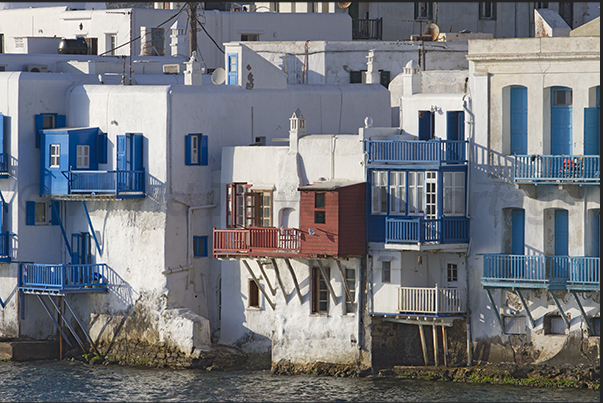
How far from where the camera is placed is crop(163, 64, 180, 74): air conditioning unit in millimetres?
69062

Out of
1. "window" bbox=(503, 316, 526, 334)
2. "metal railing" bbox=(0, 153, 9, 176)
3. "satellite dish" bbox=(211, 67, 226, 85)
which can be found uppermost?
"satellite dish" bbox=(211, 67, 226, 85)

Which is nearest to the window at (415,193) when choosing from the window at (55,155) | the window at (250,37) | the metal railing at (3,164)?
the window at (55,155)

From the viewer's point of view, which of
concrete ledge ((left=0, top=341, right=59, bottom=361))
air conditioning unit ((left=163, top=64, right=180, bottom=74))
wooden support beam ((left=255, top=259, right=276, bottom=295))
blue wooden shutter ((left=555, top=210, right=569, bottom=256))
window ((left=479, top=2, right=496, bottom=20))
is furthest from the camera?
window ((left=479, top=2, right=496, bottom=20))

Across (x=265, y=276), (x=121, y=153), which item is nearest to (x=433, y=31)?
(x=121, y=153)

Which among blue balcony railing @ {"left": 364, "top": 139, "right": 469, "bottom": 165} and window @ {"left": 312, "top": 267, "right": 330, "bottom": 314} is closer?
blue balcony railing @ {"left": 364, "top": 139, "right": 469, "bottom": 165}

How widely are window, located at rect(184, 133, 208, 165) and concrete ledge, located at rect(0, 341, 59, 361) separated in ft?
28.2

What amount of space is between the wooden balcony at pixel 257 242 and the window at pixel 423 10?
82.6 ft

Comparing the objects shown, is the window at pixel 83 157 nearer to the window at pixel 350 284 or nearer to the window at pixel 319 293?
the window at pixel 319 293

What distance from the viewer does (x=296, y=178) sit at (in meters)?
58.8

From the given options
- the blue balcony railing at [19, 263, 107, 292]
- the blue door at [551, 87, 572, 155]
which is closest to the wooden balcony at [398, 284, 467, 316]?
the blue door at [551, 87, 572, 155]

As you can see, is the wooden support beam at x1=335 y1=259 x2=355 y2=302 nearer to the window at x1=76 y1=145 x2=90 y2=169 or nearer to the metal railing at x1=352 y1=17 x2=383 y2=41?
the window at x1=76 y1=145 x2=90 y2=169

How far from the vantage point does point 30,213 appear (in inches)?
2456

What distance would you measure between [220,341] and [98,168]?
7758 millimetres

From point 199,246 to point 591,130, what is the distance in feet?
50.4
